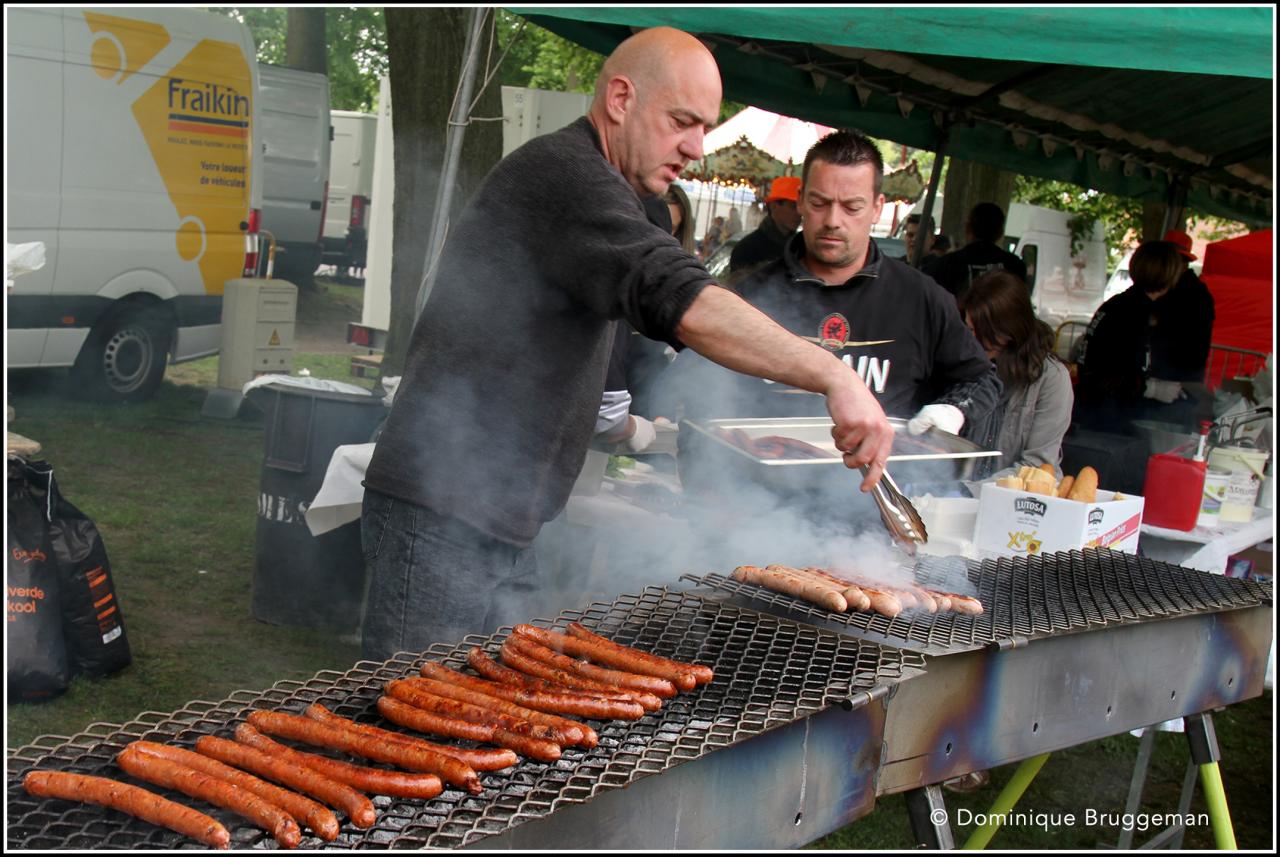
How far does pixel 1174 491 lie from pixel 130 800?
447cm

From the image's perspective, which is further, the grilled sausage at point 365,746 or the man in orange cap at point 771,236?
the man in orange cap at point 771,236

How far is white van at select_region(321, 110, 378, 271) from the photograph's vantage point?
72.8ft

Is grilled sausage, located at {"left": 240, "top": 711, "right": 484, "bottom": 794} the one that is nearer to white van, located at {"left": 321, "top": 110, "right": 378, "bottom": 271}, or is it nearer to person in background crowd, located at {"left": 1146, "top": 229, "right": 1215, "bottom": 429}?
person in background crowd, located at {"left": 1146, "top": 229, "right": 1215, "bottom": 429}

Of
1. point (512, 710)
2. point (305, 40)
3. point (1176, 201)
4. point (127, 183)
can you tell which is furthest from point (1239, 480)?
point (305, 40)

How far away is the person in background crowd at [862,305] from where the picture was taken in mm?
4059

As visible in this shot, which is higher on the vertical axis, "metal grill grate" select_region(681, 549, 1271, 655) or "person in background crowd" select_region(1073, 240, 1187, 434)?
"person in background crowd" select_region(1073, 240, 1187, 434)

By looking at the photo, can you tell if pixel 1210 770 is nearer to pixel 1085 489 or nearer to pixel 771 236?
pixel 1085 489

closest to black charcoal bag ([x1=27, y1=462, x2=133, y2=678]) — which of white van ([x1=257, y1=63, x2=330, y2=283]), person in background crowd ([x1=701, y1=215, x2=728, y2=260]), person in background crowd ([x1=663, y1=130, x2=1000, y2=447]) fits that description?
person in background crowd ([x1=663, y1=130, x2=1000, y2=447])

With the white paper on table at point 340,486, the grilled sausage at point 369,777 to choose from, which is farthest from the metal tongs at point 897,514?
the white paper on table at point 340,486

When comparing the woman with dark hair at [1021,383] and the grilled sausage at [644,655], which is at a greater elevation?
the woman with dark hair at [1021,383]

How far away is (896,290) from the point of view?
14.0 feet

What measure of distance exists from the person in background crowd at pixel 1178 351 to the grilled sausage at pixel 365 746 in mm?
6893

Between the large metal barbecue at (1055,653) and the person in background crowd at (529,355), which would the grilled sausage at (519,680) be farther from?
the large metal barbecue at (1055,653)

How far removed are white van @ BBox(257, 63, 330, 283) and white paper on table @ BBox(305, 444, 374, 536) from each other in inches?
483
